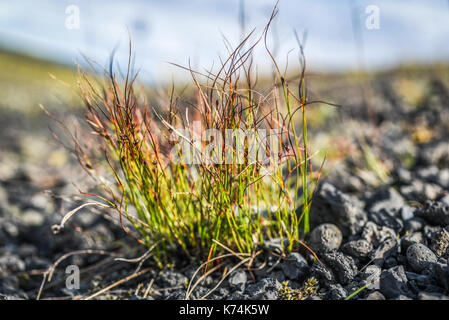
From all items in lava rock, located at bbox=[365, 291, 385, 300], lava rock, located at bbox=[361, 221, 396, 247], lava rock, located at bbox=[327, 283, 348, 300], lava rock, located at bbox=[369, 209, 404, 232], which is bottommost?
lava rock, located at bbox=[327, 283, 348, 300]

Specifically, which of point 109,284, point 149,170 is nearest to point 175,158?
point 149,170

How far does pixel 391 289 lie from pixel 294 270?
0.35 m

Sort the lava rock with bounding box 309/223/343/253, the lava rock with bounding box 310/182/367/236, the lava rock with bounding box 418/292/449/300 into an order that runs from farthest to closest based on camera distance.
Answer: the lava rock with bounding box 310/182/367/236
the lava rock with bounding box 309/223/343/253
the lava rock with bounding box 418/292/449/300

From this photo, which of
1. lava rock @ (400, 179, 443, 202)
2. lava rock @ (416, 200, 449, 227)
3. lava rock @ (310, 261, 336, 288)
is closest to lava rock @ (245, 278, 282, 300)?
lava rock @ (310, 261, 336, 288)

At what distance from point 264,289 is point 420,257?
58 cm

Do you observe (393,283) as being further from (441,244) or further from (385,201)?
(385,201)

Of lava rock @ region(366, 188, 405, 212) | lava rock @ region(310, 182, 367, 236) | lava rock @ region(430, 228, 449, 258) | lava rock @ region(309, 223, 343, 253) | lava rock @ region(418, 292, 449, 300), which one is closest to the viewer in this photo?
lava rock @ region(418, 292, 449, 300)

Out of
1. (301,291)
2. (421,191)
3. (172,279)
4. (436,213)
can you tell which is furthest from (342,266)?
(421,191)

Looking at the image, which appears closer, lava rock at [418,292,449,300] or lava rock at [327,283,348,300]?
lava rock at [418,292,449,300]

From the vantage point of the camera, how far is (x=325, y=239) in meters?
1.32

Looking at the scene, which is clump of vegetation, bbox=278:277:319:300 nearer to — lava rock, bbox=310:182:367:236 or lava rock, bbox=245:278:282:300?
lava rock, bbox=245:278:282:300

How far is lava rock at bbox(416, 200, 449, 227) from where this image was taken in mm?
1362
